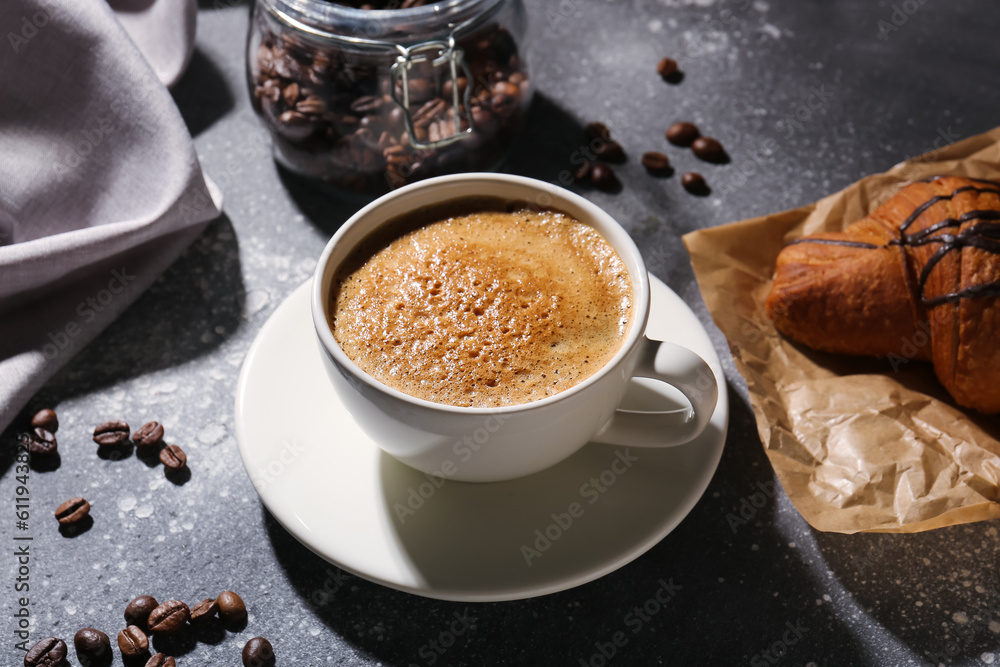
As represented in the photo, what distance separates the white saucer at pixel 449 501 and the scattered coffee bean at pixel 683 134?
24.1 inches

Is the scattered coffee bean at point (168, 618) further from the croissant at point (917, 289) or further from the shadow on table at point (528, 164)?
the croissant at point (917, 289)

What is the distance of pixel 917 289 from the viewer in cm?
111

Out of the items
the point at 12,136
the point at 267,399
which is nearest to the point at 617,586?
the point at 267,399

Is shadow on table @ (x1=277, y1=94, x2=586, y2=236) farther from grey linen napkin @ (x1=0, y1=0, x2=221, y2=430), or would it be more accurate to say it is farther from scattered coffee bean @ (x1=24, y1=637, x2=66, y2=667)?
scattered coffee bean @ (x1=24, y1=637, x2=66, y2=667)

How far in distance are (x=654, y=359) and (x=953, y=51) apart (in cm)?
121

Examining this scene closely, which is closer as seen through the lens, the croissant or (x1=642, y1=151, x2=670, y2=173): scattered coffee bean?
the croissant

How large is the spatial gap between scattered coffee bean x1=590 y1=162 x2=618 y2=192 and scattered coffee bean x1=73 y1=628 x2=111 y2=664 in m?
0.95

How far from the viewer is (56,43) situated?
1212 millimetres

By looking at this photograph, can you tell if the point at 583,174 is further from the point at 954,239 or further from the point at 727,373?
the point at 954,239

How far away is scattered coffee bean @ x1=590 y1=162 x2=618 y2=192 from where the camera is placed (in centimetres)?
137

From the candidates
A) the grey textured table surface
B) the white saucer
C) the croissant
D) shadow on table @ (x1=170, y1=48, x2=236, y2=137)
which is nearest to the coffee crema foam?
the white saucer

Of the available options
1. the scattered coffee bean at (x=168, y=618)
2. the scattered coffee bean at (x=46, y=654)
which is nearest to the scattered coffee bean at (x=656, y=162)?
the scattered coffee bean at (x=168, y=618)

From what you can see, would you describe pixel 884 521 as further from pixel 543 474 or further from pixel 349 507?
pixel 349 507

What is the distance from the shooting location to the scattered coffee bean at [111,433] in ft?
3.41
